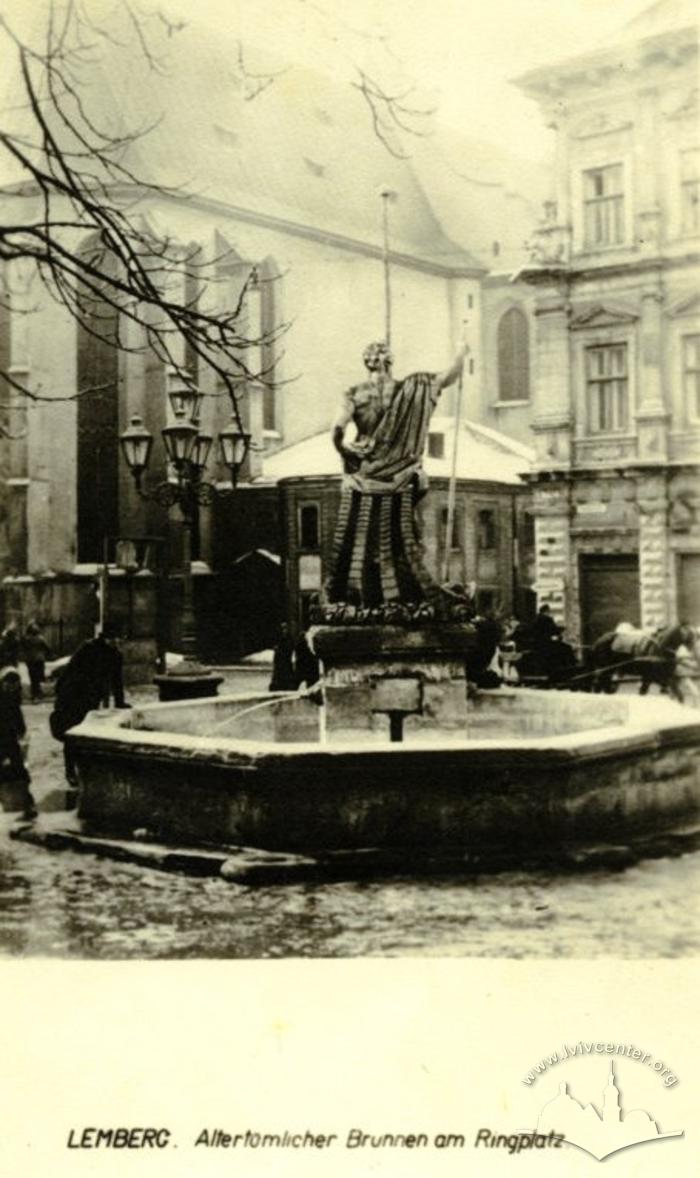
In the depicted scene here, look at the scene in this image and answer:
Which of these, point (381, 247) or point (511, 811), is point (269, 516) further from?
point (511, 811)

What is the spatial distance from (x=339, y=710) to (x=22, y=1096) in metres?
3.14

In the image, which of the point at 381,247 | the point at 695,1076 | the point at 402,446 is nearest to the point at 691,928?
the point at 695,1076

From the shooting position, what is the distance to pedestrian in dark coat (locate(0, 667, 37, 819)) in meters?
7.45

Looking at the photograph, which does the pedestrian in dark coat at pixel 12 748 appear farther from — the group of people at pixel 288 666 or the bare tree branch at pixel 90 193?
the group of people at pixel 288 666

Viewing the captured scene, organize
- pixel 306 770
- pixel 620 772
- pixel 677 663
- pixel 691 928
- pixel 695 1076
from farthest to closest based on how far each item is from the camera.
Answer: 1. pixel 677 663
2. pixel 620 772
3. pixel 306 770
4. pixel 691 928
5. pixel 695 1076

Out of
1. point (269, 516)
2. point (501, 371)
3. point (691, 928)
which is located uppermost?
point (501, 371)

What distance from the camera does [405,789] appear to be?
5465 mm

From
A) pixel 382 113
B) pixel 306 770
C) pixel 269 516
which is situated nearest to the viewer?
pixel 306 770

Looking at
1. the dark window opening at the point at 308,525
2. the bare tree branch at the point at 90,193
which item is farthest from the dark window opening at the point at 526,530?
the bare tree branch at the point at 90,193

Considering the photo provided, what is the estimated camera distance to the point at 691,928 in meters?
4.77

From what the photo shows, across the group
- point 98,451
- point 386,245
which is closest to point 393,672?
point 386,245

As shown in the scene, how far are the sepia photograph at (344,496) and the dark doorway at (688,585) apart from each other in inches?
1.4

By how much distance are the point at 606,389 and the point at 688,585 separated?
1.94 metres

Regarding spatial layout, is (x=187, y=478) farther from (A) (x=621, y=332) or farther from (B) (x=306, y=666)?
(A) (x=621, y=332)
